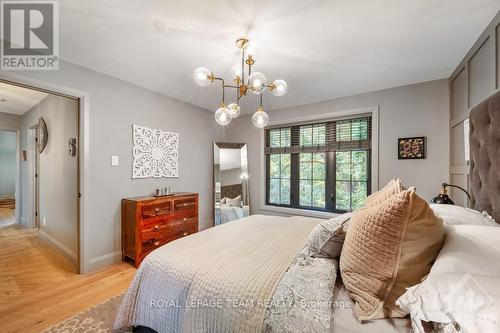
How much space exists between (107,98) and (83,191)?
3.81ft

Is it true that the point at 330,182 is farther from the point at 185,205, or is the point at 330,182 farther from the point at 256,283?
the point at 256,283

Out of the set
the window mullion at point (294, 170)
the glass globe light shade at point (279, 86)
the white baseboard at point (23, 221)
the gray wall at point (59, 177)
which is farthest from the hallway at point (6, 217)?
the glass globe light shade at point (279, 86)

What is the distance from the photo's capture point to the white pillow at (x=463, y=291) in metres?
0.62

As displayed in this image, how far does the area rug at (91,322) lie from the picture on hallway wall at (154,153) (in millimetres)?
1563

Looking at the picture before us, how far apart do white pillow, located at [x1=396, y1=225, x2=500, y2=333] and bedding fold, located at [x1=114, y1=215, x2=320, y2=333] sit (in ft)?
1.87

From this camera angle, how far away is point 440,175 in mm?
2537

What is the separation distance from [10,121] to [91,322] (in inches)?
195

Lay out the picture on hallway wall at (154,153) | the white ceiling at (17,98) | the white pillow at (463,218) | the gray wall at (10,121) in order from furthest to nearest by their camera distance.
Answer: the gray wall at (10,121), the white ceiling at (17,98), the picture on hallway wall at (154,153), the white pillow at (463,218)

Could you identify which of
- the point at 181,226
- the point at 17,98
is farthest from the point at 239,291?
the point at 17,98

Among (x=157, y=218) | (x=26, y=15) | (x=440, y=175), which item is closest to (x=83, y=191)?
(x=157, y=218)

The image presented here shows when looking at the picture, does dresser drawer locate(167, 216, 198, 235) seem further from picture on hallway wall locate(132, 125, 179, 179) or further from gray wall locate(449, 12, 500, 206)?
gray wall locate(449, 12, 500, 206)

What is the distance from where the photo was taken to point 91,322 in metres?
1.65

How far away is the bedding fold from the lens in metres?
0.97

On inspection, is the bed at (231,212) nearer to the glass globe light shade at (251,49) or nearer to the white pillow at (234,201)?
the white pillow at (234,201)
